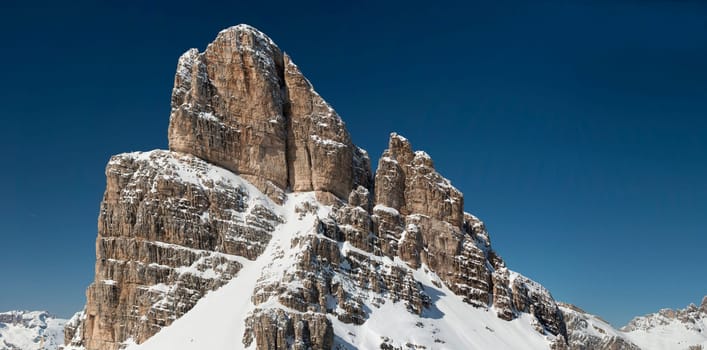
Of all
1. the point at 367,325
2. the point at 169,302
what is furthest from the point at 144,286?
the point at 367,325

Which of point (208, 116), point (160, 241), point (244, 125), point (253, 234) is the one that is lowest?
point (160, 241)

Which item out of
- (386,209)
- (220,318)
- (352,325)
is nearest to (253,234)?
(220,318)

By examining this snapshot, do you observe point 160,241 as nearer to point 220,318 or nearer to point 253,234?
point 253,234

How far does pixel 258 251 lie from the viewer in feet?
563

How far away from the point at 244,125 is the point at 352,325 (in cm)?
6153

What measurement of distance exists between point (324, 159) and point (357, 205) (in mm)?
16379

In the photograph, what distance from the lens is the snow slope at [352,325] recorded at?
149m

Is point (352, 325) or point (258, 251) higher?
point (258, 251)

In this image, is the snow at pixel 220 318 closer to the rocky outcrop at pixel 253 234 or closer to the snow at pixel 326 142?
the rocky outcrop at pixel 253 234

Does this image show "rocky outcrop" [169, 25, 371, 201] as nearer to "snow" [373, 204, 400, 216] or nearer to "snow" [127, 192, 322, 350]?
"snow" [373, 204, 400, 216]

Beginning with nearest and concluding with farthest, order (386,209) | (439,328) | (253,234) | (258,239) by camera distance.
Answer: (439,328) → (253,234) → (258,239) → (386,209)

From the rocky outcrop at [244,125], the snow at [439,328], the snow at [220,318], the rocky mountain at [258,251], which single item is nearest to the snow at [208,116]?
the rocky outcrop at [244,125]

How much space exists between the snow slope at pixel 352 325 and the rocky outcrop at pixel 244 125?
25.6 feet

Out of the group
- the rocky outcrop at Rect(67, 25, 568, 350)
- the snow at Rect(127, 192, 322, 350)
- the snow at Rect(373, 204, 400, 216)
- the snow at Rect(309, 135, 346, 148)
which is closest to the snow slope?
the snow at Rect(127, 192, 322, 350)
